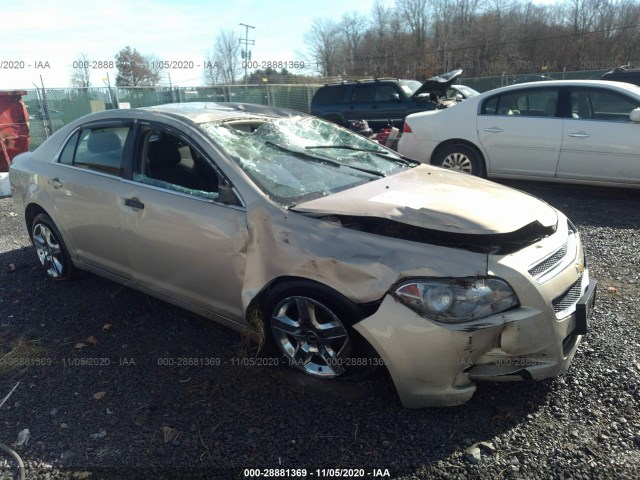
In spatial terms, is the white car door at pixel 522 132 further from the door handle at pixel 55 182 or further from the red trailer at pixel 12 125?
the red trailer at pixel 12 125

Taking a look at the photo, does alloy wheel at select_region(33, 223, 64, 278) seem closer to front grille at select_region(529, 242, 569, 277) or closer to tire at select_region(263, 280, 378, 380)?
tire at select_region(263, 280, 378, 380)

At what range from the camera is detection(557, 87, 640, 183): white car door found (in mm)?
5938

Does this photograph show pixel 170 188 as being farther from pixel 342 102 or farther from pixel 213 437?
pixel 342 102

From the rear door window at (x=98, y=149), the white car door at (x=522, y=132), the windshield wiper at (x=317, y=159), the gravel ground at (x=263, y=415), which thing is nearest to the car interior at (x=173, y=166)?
the rear door window at (x=98, y=149)

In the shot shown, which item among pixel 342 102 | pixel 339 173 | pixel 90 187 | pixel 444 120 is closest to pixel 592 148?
pixel 444 120

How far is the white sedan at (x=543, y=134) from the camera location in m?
6.02

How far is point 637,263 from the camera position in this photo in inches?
169

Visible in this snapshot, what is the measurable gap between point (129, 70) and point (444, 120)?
3408 centimetres

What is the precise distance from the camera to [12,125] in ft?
32.8

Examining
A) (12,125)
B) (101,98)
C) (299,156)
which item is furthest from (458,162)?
(101,98)

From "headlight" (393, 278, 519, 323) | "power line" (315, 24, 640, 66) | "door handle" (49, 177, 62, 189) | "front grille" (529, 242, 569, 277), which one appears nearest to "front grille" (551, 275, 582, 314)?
"front grille" (529, 242, 569, 277)

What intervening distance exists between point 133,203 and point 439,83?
9093 millimetres

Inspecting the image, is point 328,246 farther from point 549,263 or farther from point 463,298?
point 549,263

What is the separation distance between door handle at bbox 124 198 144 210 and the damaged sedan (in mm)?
11
